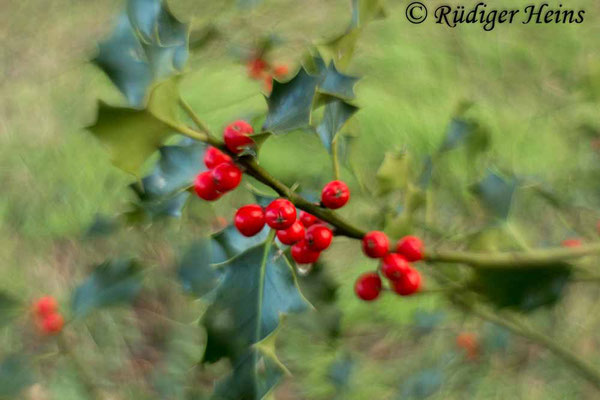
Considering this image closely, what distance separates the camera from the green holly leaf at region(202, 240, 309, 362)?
0.64 metres

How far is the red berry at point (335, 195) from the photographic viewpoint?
661 millimetres

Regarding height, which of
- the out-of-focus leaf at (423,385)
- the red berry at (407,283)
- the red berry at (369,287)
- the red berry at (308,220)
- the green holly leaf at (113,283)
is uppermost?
the red berry at (308,220)

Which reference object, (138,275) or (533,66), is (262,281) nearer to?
(138,275)

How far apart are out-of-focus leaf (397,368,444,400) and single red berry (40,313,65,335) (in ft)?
2.44

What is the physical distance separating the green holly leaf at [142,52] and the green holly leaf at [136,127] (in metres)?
0.04

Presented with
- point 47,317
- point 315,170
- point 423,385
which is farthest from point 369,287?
point 315,170

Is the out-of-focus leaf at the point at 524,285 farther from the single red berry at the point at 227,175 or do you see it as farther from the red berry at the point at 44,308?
the red berry at the point at 44,308

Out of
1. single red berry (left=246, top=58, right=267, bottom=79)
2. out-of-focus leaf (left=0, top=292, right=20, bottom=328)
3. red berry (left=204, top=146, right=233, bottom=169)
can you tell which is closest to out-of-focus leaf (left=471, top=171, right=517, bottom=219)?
red berry (left=204, top=146, right=233, bottom=169)

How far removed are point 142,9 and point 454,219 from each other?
184 centimetres

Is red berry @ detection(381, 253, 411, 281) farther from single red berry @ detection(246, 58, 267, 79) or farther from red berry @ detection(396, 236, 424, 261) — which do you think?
single red berry @ detection(246, 58, 267, 79)

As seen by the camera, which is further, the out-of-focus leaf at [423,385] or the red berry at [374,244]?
the out-of-focus leaf at [423,385]

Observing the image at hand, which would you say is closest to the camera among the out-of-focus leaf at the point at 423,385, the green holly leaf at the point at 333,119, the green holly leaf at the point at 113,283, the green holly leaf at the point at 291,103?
the green holly leaf at the point at 291,103

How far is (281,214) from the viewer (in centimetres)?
61

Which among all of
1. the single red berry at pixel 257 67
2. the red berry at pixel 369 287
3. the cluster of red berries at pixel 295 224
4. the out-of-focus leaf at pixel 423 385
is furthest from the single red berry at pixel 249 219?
the out-of-focus leaf at pixel 423 385
